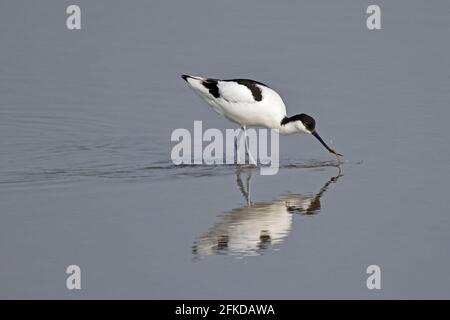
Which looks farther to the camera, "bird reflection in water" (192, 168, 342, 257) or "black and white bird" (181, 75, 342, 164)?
"black and white bird" (181, 75, 342, 164)

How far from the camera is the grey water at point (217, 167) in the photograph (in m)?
8.83

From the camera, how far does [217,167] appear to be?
39.4 feet

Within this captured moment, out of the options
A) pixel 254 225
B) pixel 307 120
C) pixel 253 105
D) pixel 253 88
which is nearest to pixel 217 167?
pixel 253 105

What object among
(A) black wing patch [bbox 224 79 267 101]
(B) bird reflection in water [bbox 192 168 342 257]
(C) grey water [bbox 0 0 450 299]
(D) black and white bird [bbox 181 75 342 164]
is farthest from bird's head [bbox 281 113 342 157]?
(B) bird reflection in water [bbox 192 168 342 257]

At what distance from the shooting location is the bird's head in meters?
12.4

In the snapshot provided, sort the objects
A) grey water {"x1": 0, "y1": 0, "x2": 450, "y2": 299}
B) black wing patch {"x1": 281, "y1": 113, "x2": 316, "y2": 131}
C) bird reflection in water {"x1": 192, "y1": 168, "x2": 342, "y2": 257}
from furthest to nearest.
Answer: black wing patch {"x1": 281, "y1": 113, "x2": 316, "y2": 131}
bird reflection in water {"x1": 192, "y1": 168, "x2": 342, "y2": 257}
grey water {"x1": 0, "y1": 0, "x2": 450, "y2": 299}

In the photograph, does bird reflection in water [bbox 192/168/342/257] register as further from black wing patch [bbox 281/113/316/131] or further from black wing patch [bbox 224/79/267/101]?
black wing patch [bbox 224/79/267/101]

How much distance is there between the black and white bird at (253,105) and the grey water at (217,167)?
358 mm

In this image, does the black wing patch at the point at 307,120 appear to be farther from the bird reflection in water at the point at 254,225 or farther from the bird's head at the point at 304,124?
the bird reflection in water at the point at 254,225

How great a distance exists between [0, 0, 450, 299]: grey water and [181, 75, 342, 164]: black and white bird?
36 centimetres

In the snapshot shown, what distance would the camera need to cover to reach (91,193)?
1067 centimetres

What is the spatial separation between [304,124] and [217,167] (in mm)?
1179

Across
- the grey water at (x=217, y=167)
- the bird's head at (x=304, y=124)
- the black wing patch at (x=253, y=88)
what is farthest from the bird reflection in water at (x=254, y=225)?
the black wing patch at (x=253, y=88)

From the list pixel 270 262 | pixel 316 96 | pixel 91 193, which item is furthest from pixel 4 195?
pixel 316 96
